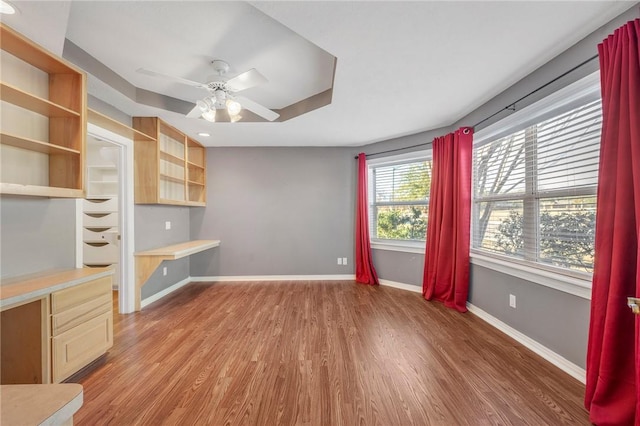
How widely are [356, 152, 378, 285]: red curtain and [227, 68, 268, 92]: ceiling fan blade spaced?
8.10ft

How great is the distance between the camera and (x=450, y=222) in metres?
3.14

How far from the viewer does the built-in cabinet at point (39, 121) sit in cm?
166

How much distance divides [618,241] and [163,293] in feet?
14.9

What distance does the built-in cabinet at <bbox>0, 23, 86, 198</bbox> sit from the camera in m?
1.66

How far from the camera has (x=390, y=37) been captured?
169cm

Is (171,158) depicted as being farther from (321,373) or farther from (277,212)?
(321,373)

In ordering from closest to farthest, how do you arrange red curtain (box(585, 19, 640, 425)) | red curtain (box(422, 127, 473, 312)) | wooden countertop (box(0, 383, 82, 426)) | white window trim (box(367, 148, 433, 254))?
wooden countertop (box(0, 383, 82, 426)) < red curtain (box(585, 19, 640, 425)) < red curtain (box(422, 127, 473, 312)) < white window trim (box(367, 148, 433, 254))

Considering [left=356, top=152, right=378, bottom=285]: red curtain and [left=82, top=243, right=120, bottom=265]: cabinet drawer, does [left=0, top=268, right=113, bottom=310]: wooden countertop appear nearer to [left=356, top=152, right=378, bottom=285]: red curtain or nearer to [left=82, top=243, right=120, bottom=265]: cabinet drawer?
[left=82, top=243, right=120, bottom=265]: cabinet drawer

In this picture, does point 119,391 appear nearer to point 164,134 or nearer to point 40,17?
point 40,17

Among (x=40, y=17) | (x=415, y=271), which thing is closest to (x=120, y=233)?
(x=40, y=17)

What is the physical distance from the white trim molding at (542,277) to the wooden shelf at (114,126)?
13.4 feet

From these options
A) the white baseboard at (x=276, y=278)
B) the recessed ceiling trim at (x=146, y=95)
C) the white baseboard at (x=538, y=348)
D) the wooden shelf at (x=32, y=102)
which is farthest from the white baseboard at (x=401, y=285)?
the wooden shelf at (x=32, y=102)

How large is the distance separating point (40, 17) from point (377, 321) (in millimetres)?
3474

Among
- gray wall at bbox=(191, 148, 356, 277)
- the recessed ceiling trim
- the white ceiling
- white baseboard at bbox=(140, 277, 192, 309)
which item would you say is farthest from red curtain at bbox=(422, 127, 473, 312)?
white baseboard at bbox=(140, 277, 192, 309)
